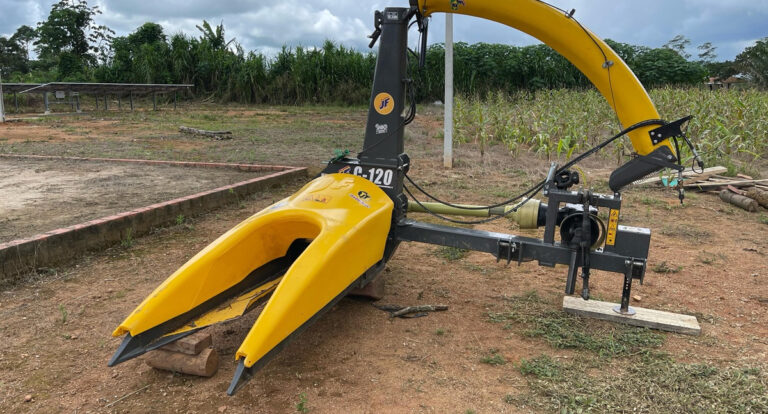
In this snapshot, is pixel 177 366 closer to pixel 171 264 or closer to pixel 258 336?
pixel 258 336

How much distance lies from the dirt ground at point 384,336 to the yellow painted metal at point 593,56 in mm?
1262

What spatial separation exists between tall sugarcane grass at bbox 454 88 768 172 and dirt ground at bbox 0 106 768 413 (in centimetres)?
370

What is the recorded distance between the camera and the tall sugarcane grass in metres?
8.35

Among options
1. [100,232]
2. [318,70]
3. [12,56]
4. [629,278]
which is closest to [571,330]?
[629,278]

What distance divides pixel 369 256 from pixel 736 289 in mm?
2719

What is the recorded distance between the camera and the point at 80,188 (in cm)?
633

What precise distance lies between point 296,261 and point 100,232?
8.79 feet

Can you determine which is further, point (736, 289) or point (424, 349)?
point (736, 289)

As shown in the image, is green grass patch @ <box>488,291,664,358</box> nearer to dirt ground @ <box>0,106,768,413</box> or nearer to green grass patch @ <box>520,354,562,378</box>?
dirt ground @ <box>0,106,768,413</box>

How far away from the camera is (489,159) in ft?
30.4

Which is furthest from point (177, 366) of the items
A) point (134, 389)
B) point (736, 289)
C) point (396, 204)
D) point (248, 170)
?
point (248, 170)

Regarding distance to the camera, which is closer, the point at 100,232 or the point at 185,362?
the point at 185,362

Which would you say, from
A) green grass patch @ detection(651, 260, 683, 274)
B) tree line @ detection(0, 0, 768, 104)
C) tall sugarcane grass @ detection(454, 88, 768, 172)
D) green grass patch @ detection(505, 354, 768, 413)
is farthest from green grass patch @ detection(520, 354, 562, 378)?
tree line @ detection(0, 0, 768, 104)

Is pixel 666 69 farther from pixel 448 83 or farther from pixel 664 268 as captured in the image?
pixel 664 268
